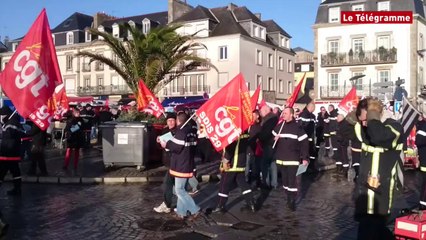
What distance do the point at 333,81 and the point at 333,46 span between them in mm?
3438

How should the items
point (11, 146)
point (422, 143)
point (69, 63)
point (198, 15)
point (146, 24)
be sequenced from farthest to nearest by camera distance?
point (69, 63) → point (146, 24) → point (198, 15) → point (11, 146) → point (422, 143)

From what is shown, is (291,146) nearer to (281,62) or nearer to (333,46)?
(333,46)

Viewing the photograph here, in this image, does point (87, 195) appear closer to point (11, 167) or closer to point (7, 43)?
point (11, 167)

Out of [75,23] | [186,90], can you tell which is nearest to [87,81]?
[75,23]

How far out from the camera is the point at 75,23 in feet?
202

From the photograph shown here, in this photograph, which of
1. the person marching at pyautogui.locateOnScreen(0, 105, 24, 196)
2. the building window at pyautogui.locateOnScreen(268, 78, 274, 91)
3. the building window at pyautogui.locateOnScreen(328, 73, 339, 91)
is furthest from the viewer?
the building window at pyautogui.locateOnScreen(268, 78, 274, 91)

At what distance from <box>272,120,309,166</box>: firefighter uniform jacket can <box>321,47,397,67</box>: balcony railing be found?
40109 millimetres

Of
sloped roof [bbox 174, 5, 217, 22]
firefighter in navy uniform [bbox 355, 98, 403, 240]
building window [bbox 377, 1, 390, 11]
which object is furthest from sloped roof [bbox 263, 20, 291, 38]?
firefighter in navy uniform [bbox 355, 98, 403, 240]

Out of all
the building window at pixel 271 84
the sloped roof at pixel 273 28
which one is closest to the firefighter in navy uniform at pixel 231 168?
the building window at pixel 271 84

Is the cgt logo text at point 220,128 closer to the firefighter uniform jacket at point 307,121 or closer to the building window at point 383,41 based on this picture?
the firefighter uniform jacket at point 307,121

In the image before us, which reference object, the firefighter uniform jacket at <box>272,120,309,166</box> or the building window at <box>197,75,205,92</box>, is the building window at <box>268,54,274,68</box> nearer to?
the building window at <box>197,75,205,92</box>

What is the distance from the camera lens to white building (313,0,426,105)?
150ft

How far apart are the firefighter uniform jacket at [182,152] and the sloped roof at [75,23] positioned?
2212 inches

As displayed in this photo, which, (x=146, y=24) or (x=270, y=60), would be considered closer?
(x=270, y=60)
